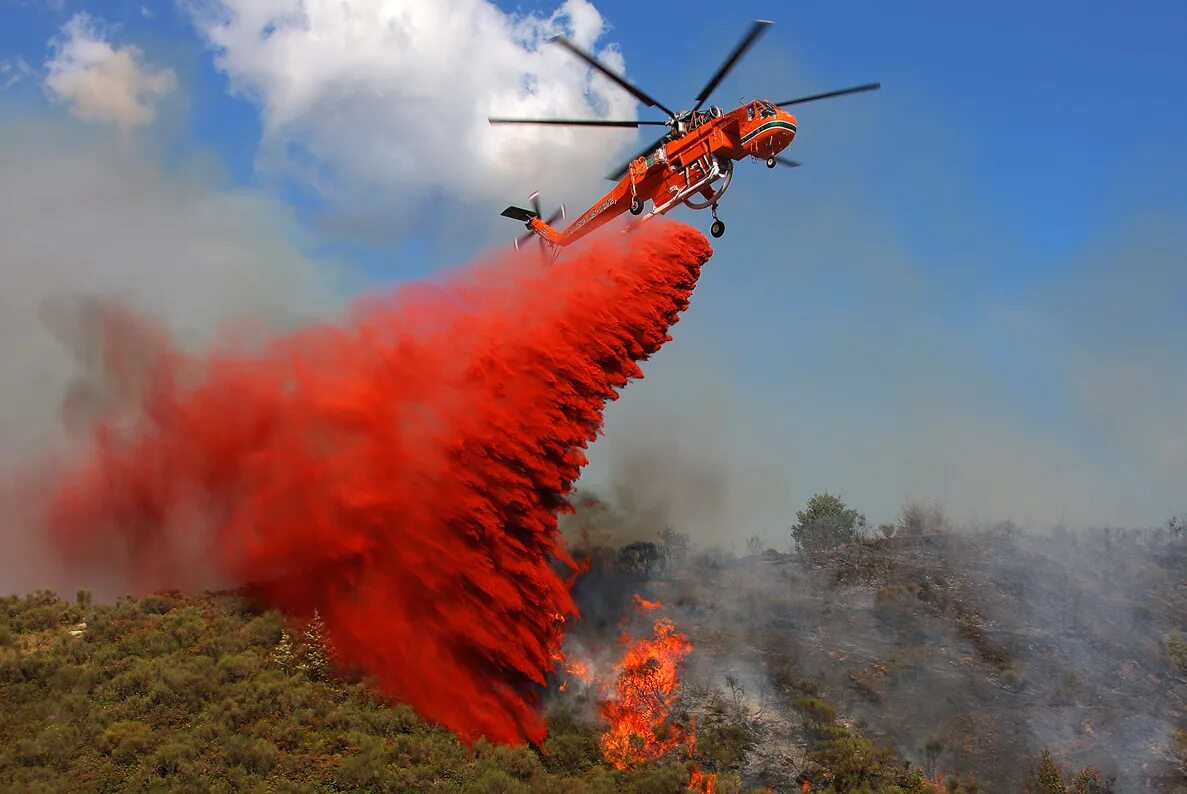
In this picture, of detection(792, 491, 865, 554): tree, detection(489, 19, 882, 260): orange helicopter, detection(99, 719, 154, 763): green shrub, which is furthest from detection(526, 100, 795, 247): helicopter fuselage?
detection(792, 491, 865, 554): tree

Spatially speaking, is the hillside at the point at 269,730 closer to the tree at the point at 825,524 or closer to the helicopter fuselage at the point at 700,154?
the helicopter fuselage at the point at 700,154

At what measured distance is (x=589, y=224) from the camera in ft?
97.2

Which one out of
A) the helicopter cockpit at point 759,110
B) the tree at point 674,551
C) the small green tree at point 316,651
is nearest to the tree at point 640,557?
the tree at point 674,551

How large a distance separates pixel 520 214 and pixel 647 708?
60.0ft

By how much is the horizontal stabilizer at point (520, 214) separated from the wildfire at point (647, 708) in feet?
52.0

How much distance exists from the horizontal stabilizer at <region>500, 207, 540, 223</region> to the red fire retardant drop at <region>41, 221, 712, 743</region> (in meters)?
3.02

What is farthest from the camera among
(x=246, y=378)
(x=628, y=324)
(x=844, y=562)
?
(x=844, y=562)

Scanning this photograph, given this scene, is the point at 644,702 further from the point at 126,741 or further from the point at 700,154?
the point at 700,154

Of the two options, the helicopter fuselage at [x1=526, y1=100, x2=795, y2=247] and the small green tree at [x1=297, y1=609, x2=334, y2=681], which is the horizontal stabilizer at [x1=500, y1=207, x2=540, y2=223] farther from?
the small green tree at [x1=297, y1=609, x2=334, y2=681]

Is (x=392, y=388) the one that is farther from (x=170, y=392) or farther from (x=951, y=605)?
(x=951, y=605)

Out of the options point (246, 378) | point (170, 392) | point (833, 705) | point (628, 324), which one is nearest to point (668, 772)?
point (833, 705)

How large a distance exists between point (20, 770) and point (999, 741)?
26.0 metres

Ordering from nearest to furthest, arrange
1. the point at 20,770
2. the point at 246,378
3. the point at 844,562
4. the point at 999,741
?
the point at 20,770, the point at 999,741, the point at 246,378, the point at 844,562

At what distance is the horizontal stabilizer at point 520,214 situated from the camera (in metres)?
30.8
